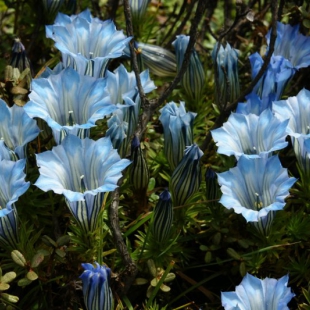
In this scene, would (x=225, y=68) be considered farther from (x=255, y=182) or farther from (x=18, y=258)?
(x=18, y=258)

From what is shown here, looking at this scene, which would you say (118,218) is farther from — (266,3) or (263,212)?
(266,3)

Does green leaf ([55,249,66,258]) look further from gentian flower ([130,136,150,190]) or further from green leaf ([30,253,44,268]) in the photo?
gentian flower ([130,136,150,190])

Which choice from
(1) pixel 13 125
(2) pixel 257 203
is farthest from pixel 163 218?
(1) pixel 13 125

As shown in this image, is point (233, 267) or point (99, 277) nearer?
point (99, 277)

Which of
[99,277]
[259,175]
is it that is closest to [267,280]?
[259,175]

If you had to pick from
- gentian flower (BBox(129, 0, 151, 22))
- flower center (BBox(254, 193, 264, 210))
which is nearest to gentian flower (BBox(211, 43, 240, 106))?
gentian flower (BBox(129, 0, 151, 22))
